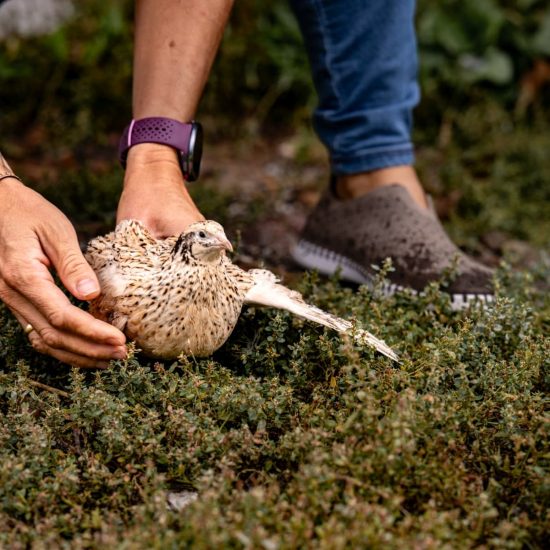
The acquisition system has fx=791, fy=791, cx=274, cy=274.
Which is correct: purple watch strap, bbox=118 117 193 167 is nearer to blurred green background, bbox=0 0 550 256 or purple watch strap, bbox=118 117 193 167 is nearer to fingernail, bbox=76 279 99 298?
fingernail, bbox=76 279 99 298

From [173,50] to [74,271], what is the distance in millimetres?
1138

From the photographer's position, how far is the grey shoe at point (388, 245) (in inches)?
133

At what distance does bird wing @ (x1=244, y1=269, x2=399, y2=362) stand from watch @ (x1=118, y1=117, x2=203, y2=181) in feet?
2.16

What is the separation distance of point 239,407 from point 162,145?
46.8 inches

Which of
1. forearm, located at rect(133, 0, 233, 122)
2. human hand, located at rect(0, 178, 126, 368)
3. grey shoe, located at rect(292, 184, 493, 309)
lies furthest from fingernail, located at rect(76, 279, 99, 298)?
grey shoe, located at rect(292, 184, 493, 309)

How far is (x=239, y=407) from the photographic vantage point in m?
2.41

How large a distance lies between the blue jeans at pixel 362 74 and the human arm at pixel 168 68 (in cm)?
65

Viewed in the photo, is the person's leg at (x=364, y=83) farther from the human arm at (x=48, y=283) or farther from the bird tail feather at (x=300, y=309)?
the human arm at (x=48, y=283)

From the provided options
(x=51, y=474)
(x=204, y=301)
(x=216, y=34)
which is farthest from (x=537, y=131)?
(x=51, y=474)

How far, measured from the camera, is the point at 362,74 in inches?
145

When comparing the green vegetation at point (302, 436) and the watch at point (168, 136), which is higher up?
the watch at point (168, 136)

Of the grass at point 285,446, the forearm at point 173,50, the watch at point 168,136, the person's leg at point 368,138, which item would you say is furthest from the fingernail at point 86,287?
the person's leg at point 368,138

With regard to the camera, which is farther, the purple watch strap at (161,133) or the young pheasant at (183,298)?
the purple watch strap at (161,133)

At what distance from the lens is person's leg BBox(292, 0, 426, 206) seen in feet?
11.9
